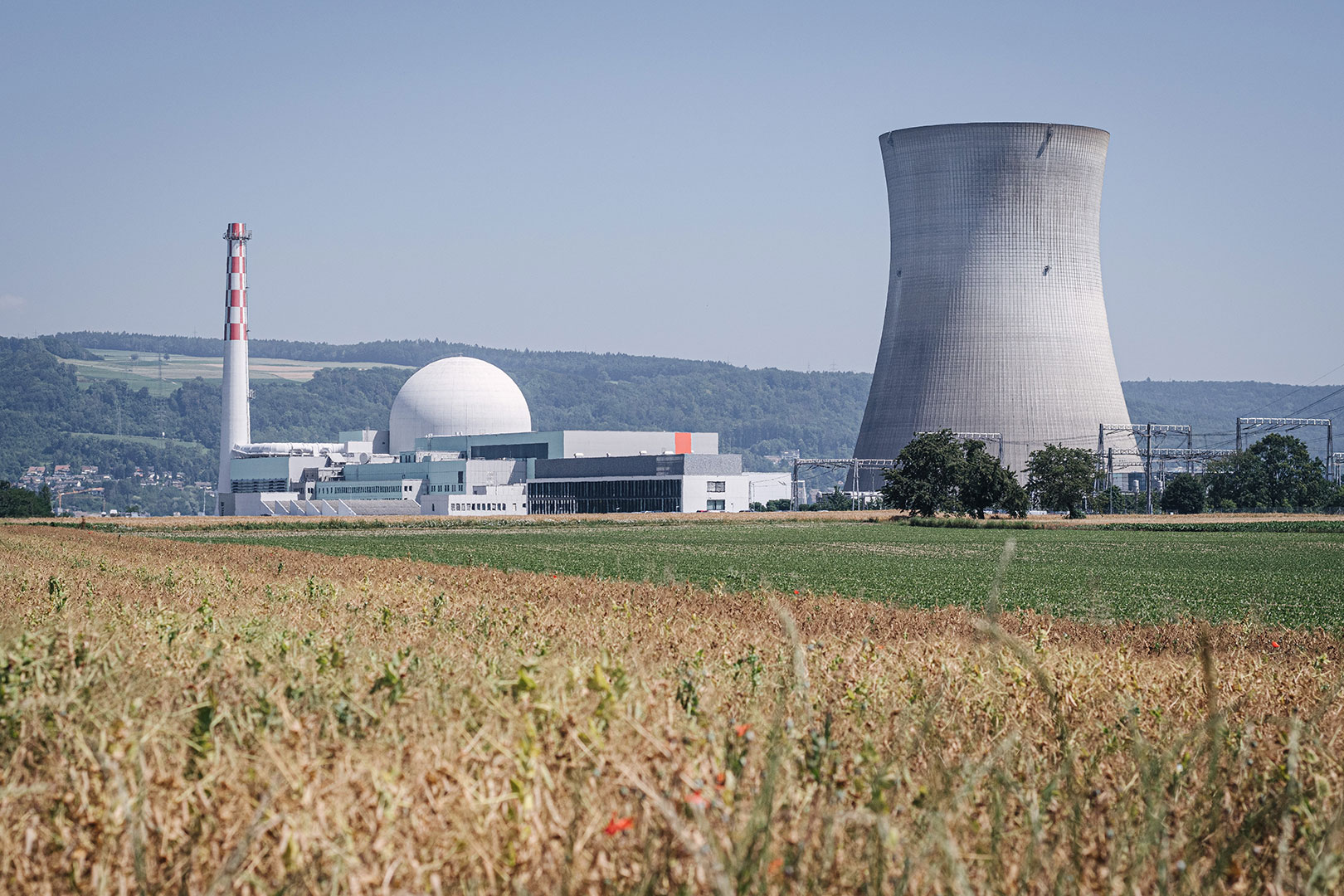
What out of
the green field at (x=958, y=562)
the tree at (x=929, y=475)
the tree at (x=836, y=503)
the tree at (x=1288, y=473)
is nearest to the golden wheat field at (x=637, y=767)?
the green field at (x=958, y=562)

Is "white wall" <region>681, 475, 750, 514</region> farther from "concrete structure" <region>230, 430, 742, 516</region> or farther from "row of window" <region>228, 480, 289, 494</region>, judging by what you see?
"row of window" <region>228, 480, 289, 494</region>

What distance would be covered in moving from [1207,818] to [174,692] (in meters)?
4.72

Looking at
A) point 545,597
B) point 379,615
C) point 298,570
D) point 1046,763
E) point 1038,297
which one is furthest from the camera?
point 1038,297

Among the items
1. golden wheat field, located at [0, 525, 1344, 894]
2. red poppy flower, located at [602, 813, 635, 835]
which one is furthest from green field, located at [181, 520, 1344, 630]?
red poppy flower, located at [602, 813, 635, 835]

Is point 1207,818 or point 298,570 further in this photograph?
point 298,570

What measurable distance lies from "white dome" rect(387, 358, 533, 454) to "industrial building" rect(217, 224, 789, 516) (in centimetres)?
10

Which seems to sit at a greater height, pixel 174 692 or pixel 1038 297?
pixel 1038 297

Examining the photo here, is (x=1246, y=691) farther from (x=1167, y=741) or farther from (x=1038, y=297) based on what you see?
(x=1038, y=297)

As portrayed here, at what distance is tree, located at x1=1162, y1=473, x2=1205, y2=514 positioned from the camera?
74688 mm

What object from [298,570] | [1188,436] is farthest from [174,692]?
[1188,436]

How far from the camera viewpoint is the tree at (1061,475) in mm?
64562

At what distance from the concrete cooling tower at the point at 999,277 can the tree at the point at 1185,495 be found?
16.5 meters

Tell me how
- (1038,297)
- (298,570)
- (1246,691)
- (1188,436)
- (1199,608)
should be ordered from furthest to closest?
(1188,436) → (1038,297) → (298,570) → (1199,608) → (1246,691)

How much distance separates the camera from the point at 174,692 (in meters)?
6.32
